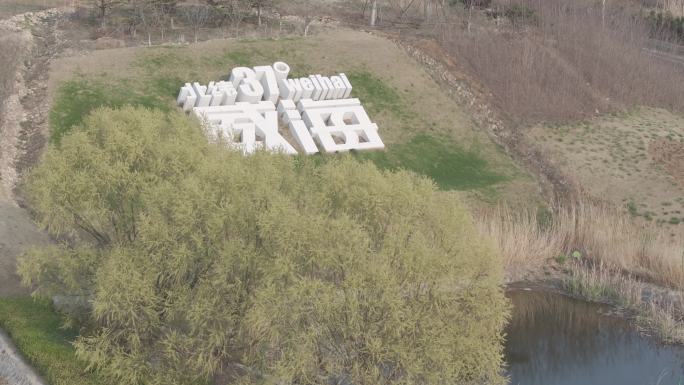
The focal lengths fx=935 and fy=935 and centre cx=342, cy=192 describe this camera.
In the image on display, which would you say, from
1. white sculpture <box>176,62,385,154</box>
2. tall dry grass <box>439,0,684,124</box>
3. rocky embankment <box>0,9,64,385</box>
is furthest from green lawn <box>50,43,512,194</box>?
tall dry grass <box>439,0,684,124</box>

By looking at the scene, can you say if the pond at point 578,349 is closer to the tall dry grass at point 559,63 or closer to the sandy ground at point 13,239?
the tall dry grass at point 559,63

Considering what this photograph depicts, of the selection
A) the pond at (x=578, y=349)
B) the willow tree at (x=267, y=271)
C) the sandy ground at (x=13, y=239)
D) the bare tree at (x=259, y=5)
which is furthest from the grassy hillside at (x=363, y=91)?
the willow tree at (x=267, y=271)

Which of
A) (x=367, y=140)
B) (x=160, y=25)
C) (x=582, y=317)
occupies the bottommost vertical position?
(x=582, y=317)

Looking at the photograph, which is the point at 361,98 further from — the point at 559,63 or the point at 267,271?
the point at 267,271

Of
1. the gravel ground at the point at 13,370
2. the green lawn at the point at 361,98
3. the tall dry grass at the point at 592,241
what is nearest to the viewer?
the gravel ground at the point at 13,370

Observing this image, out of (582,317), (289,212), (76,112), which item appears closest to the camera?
(289,212)

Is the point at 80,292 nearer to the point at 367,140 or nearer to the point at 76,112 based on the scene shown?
the point at 76,112

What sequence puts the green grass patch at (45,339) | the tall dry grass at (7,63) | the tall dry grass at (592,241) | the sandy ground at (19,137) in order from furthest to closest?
the tall dry grass at (7,63) < the tall dry grass at (592,241) < the sandy ground at (19,137) < the green grass patch at (45,339)

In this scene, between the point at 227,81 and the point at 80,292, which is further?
the point at 227,81

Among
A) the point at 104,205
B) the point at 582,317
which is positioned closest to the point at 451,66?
the point at 582,317
